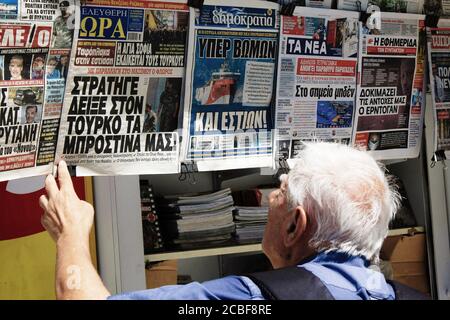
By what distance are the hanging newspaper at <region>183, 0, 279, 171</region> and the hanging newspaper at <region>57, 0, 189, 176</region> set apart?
2.5 inches

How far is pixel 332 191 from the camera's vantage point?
1859 millimetres

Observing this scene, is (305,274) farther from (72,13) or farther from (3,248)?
(3,248)

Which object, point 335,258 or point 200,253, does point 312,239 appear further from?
point 200,253

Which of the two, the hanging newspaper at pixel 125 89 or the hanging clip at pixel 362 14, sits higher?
the hanging clip at pixel 362 14

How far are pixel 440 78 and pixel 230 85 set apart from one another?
3.50 ft

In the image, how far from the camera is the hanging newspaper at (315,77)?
9.61 ft

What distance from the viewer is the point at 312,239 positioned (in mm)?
1864

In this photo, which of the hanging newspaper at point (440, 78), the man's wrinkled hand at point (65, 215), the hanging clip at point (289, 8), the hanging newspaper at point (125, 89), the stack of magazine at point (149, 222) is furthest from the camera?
the hanging newspaper at point (440, 78)

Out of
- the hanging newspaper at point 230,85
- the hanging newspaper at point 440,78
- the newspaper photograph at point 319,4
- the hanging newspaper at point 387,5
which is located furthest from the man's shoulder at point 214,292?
the hanging newspaper at point 440,78

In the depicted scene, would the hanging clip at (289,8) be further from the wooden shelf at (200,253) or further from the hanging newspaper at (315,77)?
the wooden shelf at (200,253)

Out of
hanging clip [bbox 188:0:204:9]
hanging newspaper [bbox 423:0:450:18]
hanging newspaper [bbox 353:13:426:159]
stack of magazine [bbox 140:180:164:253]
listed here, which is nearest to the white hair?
hanging clip [bbox 188:0:204:9]

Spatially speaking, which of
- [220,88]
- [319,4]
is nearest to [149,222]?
[220,88]

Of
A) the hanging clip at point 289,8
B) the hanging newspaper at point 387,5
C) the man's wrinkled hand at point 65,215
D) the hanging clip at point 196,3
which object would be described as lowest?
the man's wrinkled hand at point 65,215
